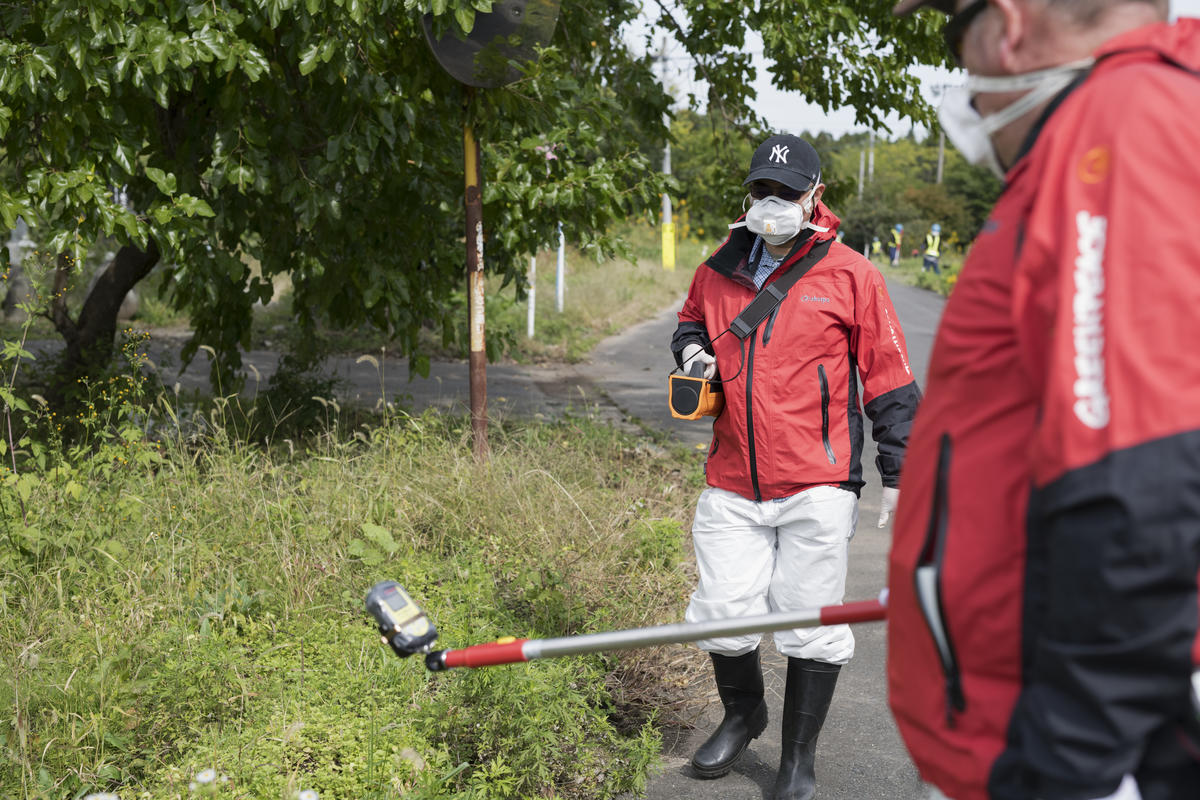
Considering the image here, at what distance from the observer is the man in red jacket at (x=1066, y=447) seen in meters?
1.21

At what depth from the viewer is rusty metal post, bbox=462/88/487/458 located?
593 centimetres

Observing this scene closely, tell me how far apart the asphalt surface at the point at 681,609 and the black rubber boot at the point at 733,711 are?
68 millimetres

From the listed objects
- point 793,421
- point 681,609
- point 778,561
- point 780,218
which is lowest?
point 681,609

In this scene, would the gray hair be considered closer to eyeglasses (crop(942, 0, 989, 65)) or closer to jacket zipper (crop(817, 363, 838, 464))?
eyeglasses (crop(942, 0, 989, 65))

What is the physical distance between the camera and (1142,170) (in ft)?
4.08

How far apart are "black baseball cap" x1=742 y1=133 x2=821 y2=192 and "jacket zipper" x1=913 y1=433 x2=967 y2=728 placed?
80.8 inches

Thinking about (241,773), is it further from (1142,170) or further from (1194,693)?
(1142,170)

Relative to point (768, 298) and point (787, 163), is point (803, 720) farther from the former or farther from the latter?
point (787, 163)

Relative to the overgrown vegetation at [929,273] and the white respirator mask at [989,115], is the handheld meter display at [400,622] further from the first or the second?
the overgrown vegetation at [929,273]

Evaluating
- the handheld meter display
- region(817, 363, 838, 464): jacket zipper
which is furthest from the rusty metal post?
the handheld meter display

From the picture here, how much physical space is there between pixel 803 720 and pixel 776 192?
5.30ft

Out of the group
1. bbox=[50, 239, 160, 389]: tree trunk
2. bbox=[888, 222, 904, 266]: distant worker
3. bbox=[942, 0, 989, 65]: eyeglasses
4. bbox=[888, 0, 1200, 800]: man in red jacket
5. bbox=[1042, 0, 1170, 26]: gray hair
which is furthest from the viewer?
bbox=[888, 222, 904, 266]: distant worker

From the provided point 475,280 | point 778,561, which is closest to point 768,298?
point 778,561

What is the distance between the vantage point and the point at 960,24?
5.23ft
